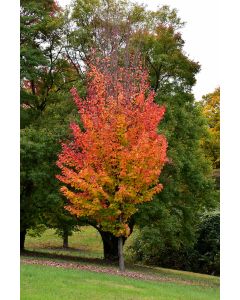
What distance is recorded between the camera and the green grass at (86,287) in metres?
11.3

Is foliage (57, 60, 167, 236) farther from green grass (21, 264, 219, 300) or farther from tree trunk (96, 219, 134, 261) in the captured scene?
tree trunk (96, 219, 134, 261)

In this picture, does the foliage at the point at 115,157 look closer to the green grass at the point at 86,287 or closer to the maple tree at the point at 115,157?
the maple tree at the point at 115,157

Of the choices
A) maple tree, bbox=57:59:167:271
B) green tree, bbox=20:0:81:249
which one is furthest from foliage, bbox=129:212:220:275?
maple tree, bbox=57:59:167:271

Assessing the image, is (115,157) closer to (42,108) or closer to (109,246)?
(109,246)

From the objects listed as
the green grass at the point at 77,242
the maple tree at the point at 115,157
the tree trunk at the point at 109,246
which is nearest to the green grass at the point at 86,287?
the maple tree at the point at 115,157

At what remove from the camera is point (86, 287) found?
1236 cm

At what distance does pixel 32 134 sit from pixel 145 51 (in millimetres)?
5833

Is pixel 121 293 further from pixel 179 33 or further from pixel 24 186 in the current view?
pixel 179 33

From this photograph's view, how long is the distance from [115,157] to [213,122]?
25017 millimetres

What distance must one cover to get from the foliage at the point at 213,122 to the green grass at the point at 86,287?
23353 millimetres

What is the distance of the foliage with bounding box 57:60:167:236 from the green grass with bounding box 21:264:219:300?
2263 millimetres

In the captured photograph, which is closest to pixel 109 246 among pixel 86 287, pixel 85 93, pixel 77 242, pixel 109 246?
pixel 109 246
